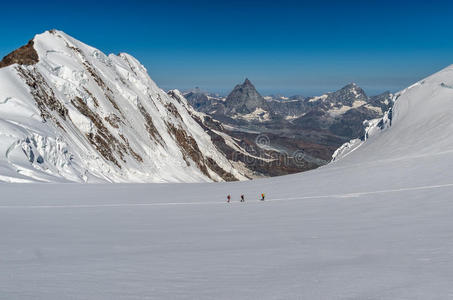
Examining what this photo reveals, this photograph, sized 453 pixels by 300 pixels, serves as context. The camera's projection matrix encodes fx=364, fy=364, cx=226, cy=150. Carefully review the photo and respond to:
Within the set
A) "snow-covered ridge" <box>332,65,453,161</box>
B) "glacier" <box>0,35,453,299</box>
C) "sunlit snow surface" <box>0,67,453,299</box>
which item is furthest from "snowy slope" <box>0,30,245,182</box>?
"snow-covered ridge" <box>332,65,453,161</box>

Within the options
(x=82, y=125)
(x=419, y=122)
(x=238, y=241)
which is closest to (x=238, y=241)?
(x=238, y=241)

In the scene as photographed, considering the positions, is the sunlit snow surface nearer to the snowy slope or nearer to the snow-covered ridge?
the snow-covered ridge

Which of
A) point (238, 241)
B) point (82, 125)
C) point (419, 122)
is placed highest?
point (82, 125)

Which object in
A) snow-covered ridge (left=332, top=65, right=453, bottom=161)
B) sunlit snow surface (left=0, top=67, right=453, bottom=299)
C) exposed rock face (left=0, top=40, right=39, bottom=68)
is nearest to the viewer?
sunlit snow surface (left=0, top=67, right=453, bottom=299)

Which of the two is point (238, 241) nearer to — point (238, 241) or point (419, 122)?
point (238, 241)

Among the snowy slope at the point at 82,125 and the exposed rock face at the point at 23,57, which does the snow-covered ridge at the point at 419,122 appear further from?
the exposed rock face at the point at 23,57

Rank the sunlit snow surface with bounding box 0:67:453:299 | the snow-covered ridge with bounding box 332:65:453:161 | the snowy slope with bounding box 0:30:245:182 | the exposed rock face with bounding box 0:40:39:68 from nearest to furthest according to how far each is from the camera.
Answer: the sunlit snow surface with bounding box 0:67:453:299 < the snow-covered ridge with bounding box 332:65:453:161 < the snowy slope with bounding box 0:30:245:182 < the exposed rock face with bounding box 0:40:39:68
